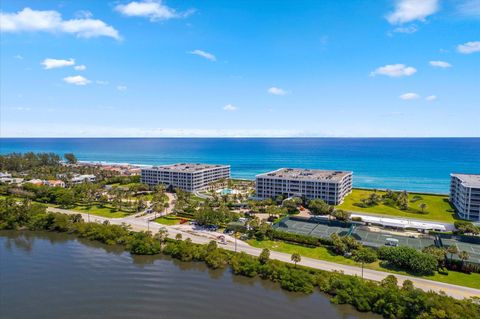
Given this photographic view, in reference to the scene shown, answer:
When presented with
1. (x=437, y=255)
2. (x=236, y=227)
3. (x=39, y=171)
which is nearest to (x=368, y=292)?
(x=437, y=255)

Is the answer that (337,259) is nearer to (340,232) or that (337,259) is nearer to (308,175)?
(340,232)

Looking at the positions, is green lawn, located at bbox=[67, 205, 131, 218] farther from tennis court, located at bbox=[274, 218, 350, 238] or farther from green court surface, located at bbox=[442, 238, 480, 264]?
green court surface, located at bbox=[442, 238, 480, 264]

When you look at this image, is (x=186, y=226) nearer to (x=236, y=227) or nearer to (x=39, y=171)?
(x=236, y=227)

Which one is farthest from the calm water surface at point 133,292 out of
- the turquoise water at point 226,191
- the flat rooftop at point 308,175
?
the flat rooftop at point 308,175

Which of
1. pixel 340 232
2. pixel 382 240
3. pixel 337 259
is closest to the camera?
pixel 337 259

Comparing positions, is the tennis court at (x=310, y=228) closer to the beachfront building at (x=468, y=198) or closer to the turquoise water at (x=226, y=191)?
the turquoise water at (x=226, y=191)

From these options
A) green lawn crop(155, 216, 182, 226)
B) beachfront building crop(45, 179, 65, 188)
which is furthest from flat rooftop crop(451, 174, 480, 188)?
beachfront building crop(45, 179, 65, 188)

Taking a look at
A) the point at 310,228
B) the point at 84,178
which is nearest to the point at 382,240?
the point at 310,228
